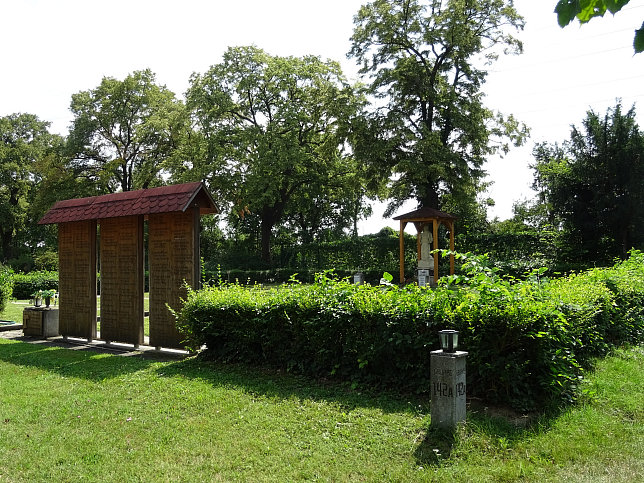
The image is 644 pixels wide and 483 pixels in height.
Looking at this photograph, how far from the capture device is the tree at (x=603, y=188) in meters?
17.8

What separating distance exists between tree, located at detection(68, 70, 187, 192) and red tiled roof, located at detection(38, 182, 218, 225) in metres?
23.9

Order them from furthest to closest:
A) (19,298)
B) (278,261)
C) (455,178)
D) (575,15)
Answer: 1. (278,261)
2. (455,178)
3. (19,298)
4. (575,15)

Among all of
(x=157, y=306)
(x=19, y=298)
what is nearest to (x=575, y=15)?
(x=157, y=306)

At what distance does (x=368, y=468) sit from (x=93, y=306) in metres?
7.80

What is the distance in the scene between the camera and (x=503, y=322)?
485 centimetres

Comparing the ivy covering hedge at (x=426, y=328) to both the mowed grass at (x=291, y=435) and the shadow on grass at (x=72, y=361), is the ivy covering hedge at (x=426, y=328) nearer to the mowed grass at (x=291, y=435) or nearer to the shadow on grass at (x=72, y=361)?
the mowed grass at (x=291, y=435)

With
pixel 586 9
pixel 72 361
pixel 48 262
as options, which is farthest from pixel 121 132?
pixel 586 9

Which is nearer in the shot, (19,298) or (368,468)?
(368,468)

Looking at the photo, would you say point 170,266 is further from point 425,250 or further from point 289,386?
point 425,250

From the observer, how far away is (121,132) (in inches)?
1362

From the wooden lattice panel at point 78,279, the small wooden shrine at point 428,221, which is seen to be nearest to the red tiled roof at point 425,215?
the small wooden shrine at point 428,221

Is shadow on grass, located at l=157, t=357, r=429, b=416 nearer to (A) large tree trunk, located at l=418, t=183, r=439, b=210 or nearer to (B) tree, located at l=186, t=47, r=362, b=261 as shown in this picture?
(A) large tree trunk, located at l=418, t=183, r=439, b=210

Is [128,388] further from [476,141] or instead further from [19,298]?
[476,141]

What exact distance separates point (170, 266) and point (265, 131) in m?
22.7
